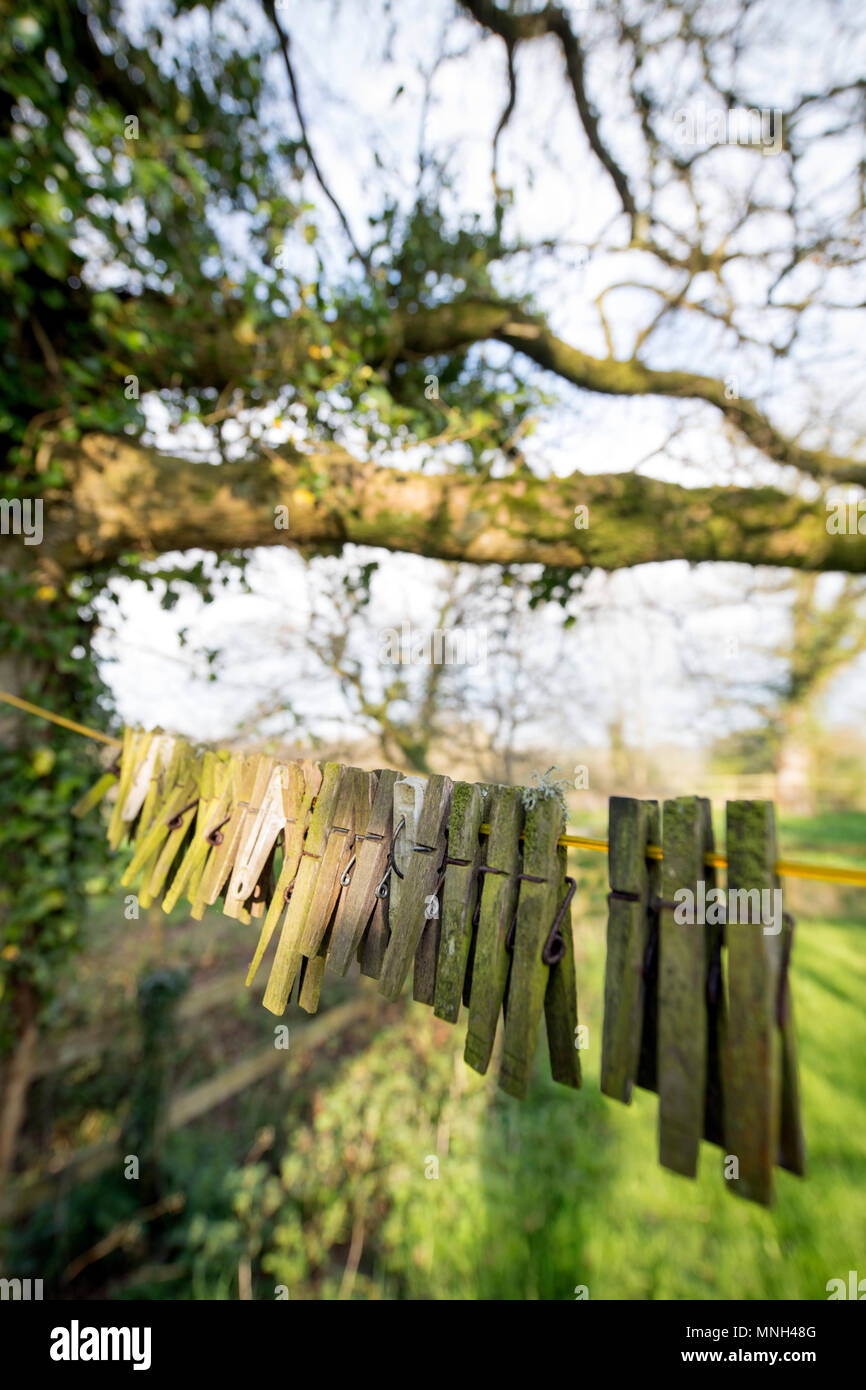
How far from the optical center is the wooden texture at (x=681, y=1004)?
872mm

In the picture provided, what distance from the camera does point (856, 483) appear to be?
139 inches

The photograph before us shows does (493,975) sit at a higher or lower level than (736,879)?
lower

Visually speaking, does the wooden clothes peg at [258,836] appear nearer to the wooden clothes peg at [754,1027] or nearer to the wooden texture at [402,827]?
the wooden texture at [402,827]

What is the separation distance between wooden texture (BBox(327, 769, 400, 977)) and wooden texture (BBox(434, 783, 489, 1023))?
17cm

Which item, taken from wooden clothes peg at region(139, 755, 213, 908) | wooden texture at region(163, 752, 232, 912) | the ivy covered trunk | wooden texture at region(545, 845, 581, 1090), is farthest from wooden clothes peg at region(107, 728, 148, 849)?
wooden texture at region(545, 845, 581, 1090)

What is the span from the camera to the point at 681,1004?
2.98 feet

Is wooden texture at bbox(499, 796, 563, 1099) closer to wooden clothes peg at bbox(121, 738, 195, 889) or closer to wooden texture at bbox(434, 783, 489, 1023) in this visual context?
Answer: wooden texture at bbox(434, 783, 489, 1023)

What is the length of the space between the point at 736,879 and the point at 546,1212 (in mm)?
4269

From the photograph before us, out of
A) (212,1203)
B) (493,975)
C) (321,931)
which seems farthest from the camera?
(212,1203)

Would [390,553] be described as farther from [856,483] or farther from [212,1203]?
[212,1203]

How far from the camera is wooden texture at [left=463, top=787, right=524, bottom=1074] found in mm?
1115

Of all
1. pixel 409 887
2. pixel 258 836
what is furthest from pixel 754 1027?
pixel 258 836
